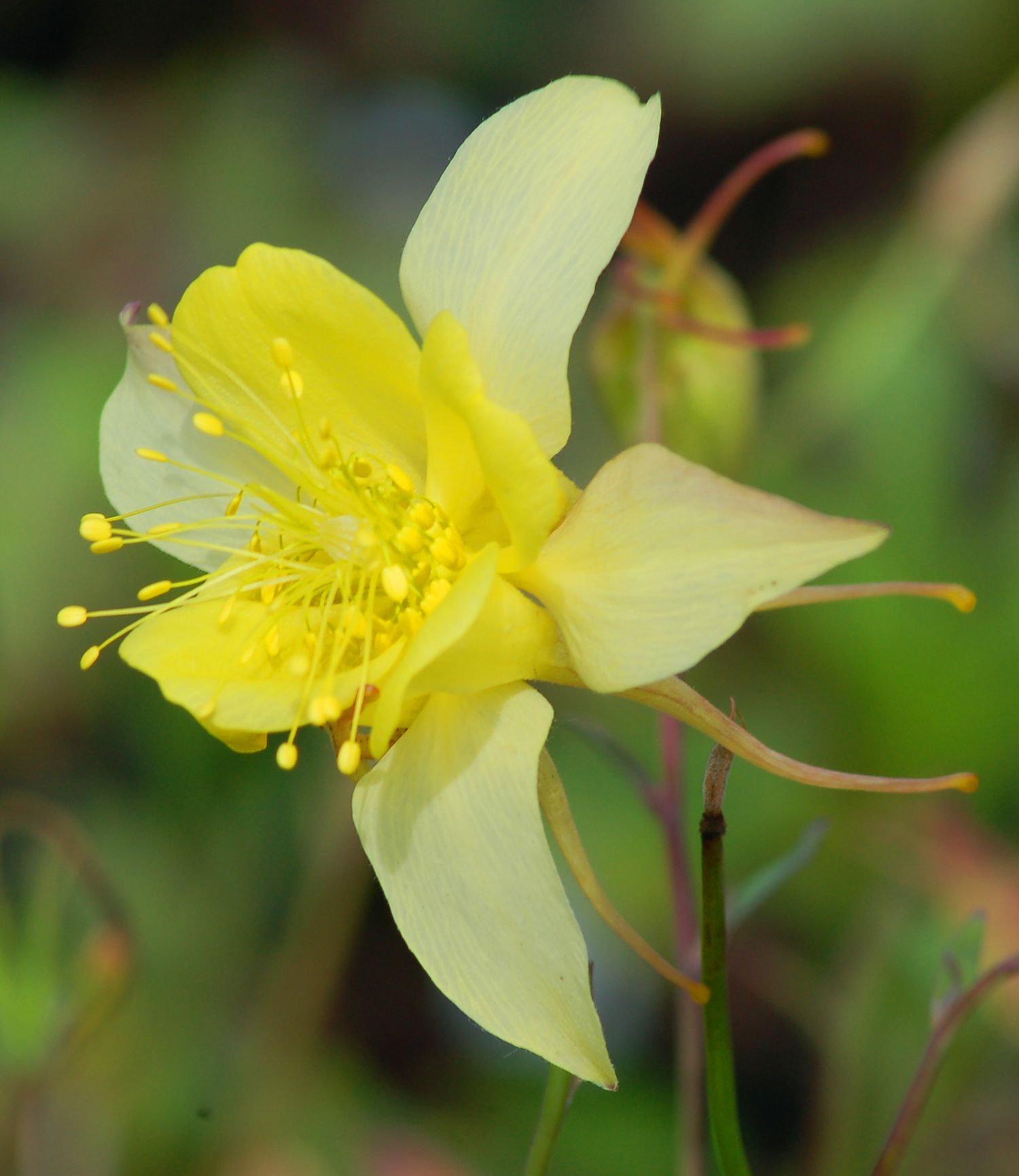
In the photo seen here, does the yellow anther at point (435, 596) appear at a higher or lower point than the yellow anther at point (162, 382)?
lower

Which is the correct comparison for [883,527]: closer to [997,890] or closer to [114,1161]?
[997,890]

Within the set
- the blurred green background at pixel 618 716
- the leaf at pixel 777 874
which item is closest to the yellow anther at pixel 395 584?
the leaf at pixel 777 874

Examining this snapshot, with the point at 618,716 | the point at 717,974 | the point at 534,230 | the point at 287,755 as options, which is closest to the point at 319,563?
the point at 287,755

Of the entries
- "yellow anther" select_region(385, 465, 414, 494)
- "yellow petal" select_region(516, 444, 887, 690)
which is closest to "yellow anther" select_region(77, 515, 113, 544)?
"yellow anther" select_region(385, 465, 414, 494)

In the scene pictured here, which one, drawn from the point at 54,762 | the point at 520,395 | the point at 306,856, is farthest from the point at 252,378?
the point at 54,762

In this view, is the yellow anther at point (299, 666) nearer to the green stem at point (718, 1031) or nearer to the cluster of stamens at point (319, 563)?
the cluster of stamens at point (319, 563)

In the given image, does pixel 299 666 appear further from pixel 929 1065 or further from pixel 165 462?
pixel 929 1065

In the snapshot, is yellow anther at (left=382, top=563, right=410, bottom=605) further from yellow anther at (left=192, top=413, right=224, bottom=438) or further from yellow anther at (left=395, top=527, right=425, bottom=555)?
yellow anther at (left=192, top=413, right=224, bottom=438)

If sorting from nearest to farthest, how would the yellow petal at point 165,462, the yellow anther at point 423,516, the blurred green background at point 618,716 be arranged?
1. the yellow anther at point 423,516
2. the yellow petal at point 165,462
3. the blurred green background at point 618,716

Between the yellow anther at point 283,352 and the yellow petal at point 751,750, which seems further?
the yellow anther at point 283,352
